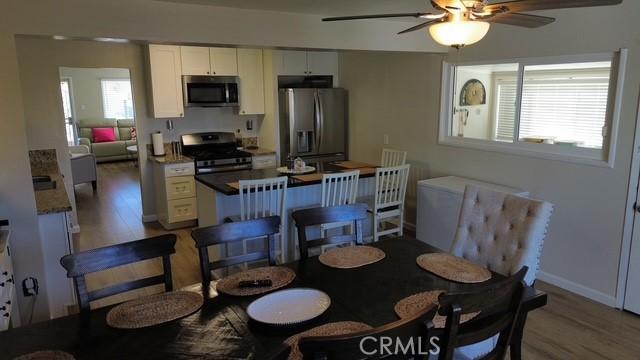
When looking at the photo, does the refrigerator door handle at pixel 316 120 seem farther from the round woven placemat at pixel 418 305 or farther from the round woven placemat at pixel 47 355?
the round woven placemat at pixel 47 355

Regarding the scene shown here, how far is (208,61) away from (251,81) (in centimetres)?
64

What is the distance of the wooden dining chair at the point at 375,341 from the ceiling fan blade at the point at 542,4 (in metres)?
1.33

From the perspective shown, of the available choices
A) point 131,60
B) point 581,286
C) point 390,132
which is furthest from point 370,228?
point 131,60

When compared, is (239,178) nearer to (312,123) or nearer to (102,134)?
(312,123)

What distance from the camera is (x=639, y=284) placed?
322 cm

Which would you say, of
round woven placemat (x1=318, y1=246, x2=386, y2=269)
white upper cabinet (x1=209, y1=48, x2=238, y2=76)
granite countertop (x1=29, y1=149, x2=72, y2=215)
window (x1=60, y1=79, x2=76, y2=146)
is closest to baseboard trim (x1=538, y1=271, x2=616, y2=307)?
round woven placemat (x1=318, y1=246, x2=386, y2=269)

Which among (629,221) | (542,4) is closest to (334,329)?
(542,4)

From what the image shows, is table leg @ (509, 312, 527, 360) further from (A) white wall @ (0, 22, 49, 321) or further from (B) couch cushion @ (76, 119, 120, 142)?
(B) couch cushion @ (76, 119, 120, 142)

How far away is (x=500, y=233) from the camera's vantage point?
8.38 feet

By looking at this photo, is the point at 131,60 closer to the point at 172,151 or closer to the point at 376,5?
the point at 172,151

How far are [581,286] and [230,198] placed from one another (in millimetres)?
3005

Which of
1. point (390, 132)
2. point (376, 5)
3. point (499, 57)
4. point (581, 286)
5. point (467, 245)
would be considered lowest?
point (581, 286)

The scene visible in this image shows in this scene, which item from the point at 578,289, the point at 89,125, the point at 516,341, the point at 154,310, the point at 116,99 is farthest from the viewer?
the point at 116,99

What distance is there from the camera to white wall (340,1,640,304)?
323cm
